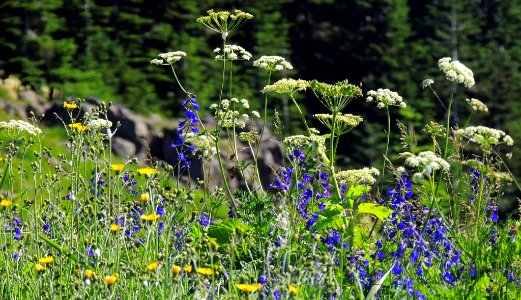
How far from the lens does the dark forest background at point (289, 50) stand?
37.6 m

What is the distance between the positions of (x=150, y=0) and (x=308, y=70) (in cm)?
1238

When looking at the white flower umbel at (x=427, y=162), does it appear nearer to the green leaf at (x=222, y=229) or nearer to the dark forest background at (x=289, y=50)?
the green leaf at (x=222, y=229)

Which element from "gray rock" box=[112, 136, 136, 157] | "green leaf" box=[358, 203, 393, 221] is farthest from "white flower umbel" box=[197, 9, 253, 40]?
"gray rock" box=[112, 136, 136, 157]

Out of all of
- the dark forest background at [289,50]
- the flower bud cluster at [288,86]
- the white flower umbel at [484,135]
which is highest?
the white flower umbel at [484,135]

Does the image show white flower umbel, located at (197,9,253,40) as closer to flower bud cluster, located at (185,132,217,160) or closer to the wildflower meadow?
the wildflower meadow

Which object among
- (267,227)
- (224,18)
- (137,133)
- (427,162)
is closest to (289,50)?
(137,133)

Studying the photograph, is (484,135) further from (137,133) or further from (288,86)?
(137,133)

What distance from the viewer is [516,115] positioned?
5272 cm

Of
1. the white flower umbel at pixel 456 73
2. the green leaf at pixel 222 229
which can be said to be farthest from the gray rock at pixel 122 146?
the white flower umbel at pixel 456 73

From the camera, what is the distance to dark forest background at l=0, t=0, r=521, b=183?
3759 cm

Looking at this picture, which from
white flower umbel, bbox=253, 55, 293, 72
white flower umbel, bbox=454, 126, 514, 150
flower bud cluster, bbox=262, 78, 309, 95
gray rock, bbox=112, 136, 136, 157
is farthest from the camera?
gray rock, bbox=112, 136, 136, 157

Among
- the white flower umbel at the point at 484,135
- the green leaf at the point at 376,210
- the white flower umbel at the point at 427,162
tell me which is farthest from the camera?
the green leaf at the point at 376,210

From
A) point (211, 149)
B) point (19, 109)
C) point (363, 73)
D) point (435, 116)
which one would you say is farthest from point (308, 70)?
point (211, 149)

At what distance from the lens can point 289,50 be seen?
168 feet
